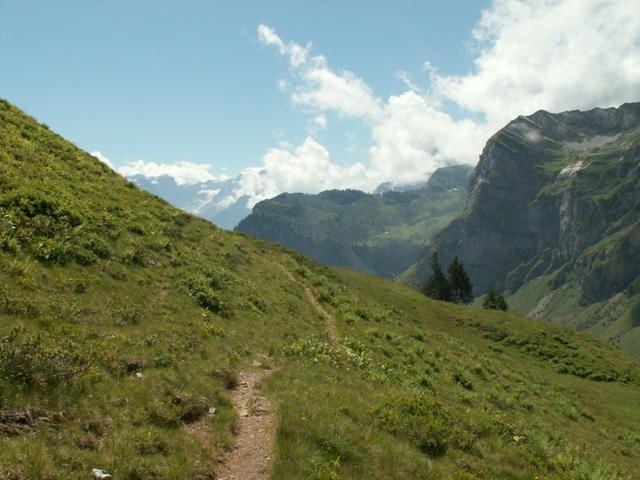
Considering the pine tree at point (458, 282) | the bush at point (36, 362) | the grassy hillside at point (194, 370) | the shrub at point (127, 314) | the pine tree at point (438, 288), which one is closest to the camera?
the grassy hillside at point (194, 370)

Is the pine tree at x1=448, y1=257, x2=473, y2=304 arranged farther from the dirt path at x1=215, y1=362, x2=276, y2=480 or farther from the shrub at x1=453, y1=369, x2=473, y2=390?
the dirt path at x1=215, y1=362, x2=276, y2=480

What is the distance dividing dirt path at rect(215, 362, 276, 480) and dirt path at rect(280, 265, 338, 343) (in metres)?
12.0

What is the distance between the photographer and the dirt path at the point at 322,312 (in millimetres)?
31050

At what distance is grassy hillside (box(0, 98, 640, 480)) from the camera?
476 inches

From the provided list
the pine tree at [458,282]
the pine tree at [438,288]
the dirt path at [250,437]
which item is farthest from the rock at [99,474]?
the pine tree at [458,282]

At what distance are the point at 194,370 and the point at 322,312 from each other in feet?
67.7

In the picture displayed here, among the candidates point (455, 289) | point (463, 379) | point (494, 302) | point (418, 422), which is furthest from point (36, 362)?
point (494, 302)

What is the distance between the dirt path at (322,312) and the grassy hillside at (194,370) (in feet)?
2.38

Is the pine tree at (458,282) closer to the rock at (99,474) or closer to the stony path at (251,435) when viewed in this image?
the stony path at (251,435)

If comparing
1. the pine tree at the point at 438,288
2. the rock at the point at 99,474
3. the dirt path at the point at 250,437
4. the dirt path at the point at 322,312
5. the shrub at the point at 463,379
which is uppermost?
the pine tree at the point at 438,288

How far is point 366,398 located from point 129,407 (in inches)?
320

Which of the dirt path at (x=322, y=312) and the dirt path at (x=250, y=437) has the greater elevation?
the dirt path at (x=322, y=312)

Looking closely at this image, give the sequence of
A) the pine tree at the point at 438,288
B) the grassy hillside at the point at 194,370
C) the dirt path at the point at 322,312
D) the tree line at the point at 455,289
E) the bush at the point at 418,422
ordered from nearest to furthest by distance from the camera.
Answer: the grassy hillside at the point at 194,370 < the bush at the point at 418,422 < the dirt path at the point at 322,312 < the pine tree at the point at 438,288 < the tree line at the point at 455,289

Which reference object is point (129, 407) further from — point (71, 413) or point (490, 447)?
point (490, 447)
